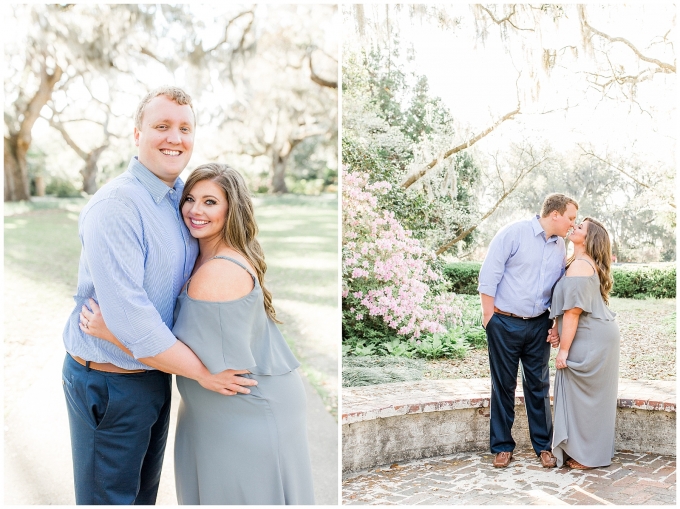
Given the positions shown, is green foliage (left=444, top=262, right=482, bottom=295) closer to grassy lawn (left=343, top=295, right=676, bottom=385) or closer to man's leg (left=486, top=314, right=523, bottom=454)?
grassy lawn (left=343, top=295, right=676, bottom=385)

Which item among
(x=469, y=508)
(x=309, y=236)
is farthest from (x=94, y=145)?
(x=469, y=508)

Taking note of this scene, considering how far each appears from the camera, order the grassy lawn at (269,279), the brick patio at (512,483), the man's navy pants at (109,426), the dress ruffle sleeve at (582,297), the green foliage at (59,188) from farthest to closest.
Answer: the green foliage at (59,188) → the grassy lawn at (269,279) → the dress ruffle sleeve at (582,297) → the brick patio at (512,483) → the man's navy pants at (109,426)

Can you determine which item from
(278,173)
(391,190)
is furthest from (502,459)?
(278,173)

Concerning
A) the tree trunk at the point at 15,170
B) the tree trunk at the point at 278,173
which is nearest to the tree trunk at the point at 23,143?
the tree trunk at the point at 15,170

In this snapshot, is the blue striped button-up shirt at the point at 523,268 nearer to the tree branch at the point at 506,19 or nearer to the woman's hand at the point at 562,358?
the woman's hand at the point at 562,358

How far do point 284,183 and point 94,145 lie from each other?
6652mm

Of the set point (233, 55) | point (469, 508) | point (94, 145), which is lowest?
point (469, 508)

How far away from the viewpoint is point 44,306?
665cm

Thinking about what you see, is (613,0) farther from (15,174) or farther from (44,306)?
(15,174)

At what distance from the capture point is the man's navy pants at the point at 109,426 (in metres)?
2.08

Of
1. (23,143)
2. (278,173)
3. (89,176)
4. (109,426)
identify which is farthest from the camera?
(278,173)

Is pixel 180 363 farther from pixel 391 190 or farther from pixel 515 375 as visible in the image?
pixel 391 190

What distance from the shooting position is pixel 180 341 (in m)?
2.01

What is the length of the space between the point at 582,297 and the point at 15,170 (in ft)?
47.6
